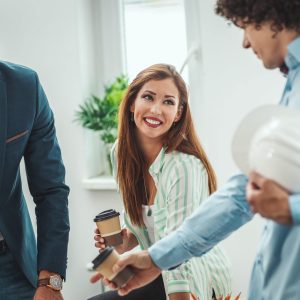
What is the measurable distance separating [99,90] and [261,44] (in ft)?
6.66

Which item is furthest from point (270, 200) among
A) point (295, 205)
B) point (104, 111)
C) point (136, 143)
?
point (104, 111)

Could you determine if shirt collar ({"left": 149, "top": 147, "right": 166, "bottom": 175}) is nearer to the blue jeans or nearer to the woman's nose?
the woman's nose

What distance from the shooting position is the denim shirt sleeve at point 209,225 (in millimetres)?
1122

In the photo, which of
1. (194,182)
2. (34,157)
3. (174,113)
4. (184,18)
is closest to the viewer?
(34,157)

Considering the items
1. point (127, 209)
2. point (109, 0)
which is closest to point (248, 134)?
point (127, 209)

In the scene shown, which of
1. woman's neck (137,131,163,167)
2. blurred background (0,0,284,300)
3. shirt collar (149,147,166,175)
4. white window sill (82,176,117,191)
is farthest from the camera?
white window sill (82,176,117,191)

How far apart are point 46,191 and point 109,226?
9.3 inches

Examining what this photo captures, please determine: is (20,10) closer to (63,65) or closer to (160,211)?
(63,65)

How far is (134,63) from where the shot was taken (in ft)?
9.84

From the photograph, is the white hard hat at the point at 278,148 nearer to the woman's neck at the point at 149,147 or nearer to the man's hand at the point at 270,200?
the man's hand at the point at 270,200

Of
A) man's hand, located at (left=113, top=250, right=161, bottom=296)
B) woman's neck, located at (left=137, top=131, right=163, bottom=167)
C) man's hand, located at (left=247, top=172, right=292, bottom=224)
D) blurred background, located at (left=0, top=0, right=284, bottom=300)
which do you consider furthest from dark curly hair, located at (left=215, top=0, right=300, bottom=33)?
blurred background, located at (left=0, top=0, right=284, bottom=300)

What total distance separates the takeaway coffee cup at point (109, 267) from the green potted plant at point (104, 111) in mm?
1664

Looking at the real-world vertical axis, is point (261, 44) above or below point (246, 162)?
above

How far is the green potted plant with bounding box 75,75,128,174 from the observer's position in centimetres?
278
